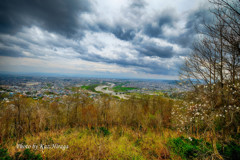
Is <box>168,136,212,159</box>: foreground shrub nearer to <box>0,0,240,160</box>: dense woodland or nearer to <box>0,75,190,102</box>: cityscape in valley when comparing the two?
<box>0,0,240,160</box>: dense woodland

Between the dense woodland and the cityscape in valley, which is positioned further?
the cityscape in valley

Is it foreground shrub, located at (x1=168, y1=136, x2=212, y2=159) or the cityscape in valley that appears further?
the cityscape in valley

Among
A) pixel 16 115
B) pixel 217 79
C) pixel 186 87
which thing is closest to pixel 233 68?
pixel 217 79

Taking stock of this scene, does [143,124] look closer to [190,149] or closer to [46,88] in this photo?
[190,149]

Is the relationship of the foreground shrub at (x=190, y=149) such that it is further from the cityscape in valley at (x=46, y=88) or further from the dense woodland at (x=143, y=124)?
the cityscape in valley at (x=46, y=88)

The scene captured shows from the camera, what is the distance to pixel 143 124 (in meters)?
6.70

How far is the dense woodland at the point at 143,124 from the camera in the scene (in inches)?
125

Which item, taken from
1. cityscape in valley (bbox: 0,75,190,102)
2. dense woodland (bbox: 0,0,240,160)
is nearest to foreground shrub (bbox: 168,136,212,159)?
dense woodland (bbox: 0,0,240,160)

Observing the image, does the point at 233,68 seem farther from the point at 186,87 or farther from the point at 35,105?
the point at 35,105

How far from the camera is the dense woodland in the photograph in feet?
10.4

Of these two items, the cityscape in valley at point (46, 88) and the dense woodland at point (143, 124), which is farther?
the cityscape in valley at point (46, 88)

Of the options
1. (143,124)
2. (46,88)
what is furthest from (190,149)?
(46,88)

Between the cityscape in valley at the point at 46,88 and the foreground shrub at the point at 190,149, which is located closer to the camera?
the foreground shrub at the point at 190,149

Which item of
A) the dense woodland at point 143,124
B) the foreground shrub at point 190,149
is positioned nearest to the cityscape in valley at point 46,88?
the dense woodland at point 143,124
